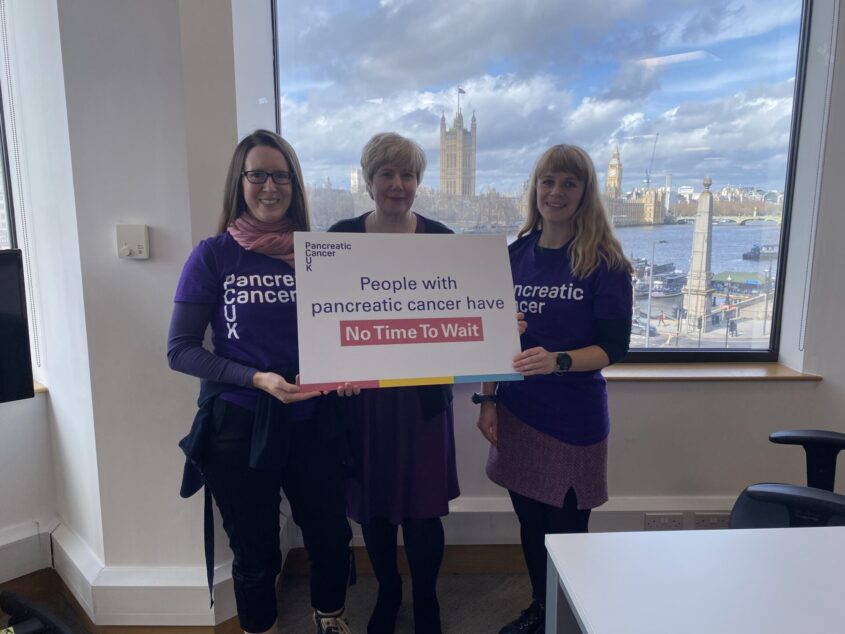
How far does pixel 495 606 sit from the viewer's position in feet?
6.66

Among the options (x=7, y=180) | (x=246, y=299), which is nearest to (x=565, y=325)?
(x=246, y=299)

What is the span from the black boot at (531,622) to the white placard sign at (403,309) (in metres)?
0.86

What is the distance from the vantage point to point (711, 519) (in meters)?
2.17

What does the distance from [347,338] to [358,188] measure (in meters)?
1.03

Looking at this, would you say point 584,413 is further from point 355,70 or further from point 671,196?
point 355,70

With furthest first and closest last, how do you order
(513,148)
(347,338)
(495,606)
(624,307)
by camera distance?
(513,148) < (495,606) < (624,307) < (347,338)

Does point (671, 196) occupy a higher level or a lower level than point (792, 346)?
higher

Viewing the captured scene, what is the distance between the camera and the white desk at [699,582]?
2.71 ft

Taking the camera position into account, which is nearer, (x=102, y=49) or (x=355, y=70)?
(x=102, y=49)

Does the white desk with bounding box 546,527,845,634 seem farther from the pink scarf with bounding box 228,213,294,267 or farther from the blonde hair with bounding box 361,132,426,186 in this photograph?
the blonde hair with bounding box 361,132,426,186

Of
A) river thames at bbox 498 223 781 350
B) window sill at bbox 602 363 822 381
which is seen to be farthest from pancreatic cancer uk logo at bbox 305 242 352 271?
window sill at bbox 602 363 822 381

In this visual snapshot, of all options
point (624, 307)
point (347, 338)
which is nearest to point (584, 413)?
point (624, 307)

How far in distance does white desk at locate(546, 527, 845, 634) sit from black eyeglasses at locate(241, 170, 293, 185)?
1055mm

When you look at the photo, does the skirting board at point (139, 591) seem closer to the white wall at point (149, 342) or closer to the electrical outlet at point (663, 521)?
the white wall at point (149, 342)
